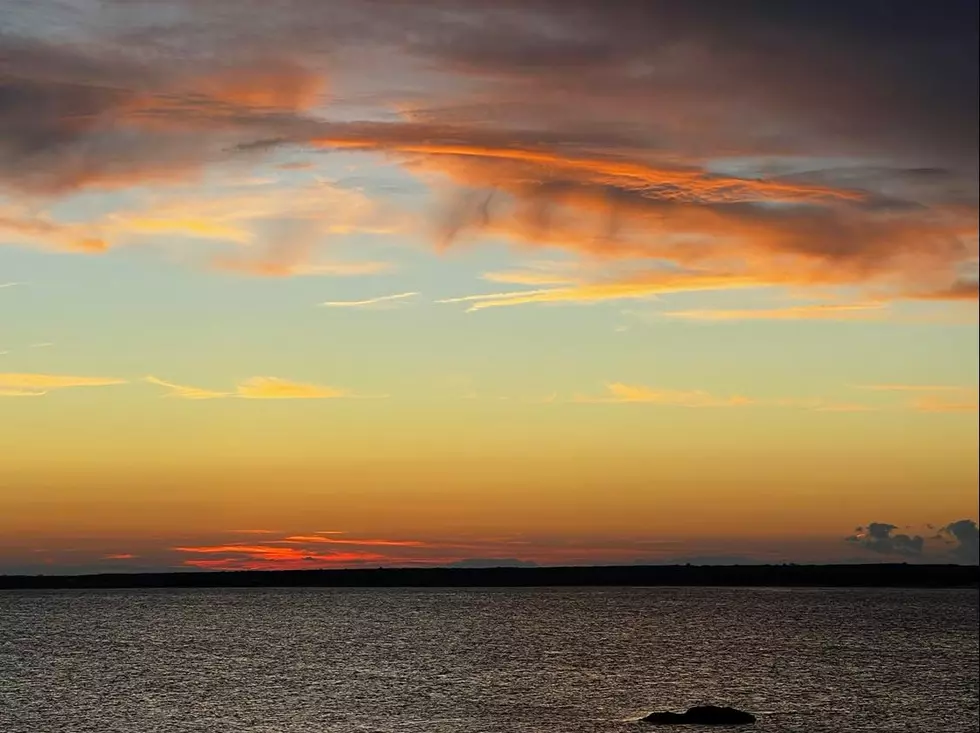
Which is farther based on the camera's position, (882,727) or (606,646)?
(606,646)

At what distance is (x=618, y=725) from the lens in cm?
10050

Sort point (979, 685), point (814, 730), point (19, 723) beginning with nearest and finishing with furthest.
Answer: point (814, 730) < point (19, 723) < point (979, 685)

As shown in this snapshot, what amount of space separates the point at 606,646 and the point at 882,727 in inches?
3691

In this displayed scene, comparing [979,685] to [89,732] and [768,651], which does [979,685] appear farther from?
[89,732]

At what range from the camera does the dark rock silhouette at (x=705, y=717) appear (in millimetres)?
95562

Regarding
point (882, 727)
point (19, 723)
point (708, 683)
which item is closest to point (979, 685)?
point (708, 683)

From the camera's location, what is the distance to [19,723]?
338 ft

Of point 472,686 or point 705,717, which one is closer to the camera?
point 705,717

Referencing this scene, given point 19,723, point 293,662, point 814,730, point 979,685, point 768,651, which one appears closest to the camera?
point 814,730

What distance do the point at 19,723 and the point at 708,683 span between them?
222ft

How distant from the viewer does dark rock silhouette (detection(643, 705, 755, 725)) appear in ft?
314

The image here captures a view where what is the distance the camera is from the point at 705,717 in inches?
3770

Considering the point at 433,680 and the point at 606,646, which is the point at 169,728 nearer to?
the point at 433,680

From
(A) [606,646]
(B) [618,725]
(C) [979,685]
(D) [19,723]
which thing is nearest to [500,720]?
(B) [618,725]
